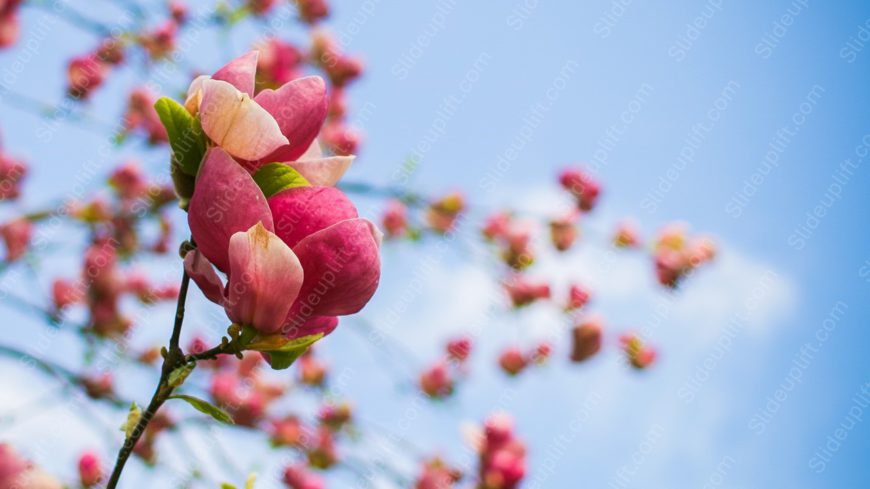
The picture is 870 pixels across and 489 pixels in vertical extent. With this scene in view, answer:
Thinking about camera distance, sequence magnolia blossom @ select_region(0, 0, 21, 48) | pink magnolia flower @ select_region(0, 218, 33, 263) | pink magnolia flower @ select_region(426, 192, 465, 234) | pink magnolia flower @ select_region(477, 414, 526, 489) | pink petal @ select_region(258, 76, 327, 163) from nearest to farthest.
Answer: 1. pink petal @ select_region(258, 76, 327, 163)
2. pink magnolia flower @ select_region(477, 414, 526, 489)
3. magnolia blossom @ select_region(0, 0, 21, 48)
4. pink magnolia flower @ select_region(0, 218, 33, 263)
5. pink magnolia flower @ select_region(426, 192, 465, 234)

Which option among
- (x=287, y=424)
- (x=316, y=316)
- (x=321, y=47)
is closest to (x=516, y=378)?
(x=287, y=424)

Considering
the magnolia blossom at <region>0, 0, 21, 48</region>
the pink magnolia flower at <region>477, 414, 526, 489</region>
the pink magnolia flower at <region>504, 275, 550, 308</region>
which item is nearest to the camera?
the pink magnolia flower at <region>477, 414, 526, 489</region>

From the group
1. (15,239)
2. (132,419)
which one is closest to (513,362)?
(15,239)

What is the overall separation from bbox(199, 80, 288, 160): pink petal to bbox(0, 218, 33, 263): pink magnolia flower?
8.44 feet

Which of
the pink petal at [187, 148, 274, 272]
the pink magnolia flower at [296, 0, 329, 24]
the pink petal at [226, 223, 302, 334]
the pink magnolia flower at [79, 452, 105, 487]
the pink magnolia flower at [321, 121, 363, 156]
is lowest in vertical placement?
the pink magnolia flower at [79, 452, 105, 487]

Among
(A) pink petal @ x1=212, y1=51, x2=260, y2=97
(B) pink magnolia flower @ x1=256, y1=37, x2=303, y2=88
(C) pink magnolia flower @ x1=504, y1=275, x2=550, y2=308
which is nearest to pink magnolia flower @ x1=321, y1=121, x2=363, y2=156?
(B) pink magnolia flower @ x1=256, y1=37, x2=303, y2=88

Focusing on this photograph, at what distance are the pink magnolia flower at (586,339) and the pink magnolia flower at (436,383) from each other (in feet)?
2.34

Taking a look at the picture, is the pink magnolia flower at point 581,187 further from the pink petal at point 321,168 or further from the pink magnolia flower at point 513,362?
the pink petal at point 321,168

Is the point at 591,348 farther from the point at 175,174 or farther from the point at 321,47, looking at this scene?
the point at 175,174

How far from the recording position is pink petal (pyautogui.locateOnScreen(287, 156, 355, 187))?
59 centimetres

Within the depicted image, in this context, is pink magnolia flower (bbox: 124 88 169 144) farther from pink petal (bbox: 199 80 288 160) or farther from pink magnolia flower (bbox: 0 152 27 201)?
pink petal (bbox: 199 80 288 160)

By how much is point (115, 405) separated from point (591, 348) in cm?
238

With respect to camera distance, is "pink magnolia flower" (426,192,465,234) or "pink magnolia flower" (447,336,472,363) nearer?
"pink magnolia flower" (426,192,465,234)

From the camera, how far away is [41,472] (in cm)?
49
